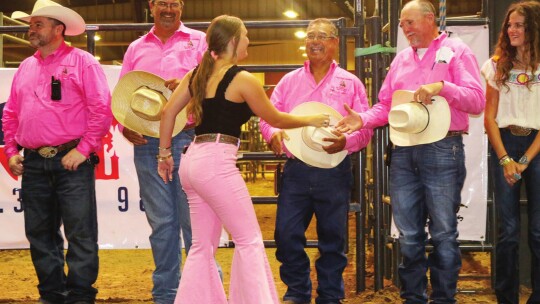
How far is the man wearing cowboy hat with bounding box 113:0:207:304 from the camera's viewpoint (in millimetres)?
4586

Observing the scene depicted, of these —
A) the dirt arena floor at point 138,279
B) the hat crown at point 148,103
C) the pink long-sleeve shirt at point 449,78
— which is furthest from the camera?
the dirt arena floor at point 138,279

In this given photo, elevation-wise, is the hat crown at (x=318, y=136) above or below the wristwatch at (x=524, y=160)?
above

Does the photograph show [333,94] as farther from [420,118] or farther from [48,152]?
[48,152]

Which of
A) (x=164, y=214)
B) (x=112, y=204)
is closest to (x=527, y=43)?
(x=164, y=214)

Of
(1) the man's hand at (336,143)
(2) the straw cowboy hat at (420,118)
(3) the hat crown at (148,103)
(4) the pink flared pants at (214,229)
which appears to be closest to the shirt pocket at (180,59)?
(3) the hat crown at (148,103)

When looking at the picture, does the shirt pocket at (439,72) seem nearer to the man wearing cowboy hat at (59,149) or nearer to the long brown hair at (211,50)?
the long brown hair at (211,50)

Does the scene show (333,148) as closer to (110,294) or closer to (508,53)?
(508,53)

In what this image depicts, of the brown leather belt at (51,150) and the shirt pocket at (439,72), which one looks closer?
the shirt pocket at (439,72)

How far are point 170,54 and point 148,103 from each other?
448mm

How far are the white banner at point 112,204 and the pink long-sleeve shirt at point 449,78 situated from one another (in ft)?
6.96

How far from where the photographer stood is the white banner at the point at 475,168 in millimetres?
5320

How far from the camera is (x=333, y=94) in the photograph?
4770 millimetres

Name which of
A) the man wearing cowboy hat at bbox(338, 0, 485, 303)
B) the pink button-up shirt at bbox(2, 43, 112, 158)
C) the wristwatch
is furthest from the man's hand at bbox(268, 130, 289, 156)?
the wristwatch

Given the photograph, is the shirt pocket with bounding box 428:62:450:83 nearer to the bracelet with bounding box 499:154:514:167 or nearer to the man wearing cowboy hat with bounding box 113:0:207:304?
the bracelet with bounding box 499:154:514:167
